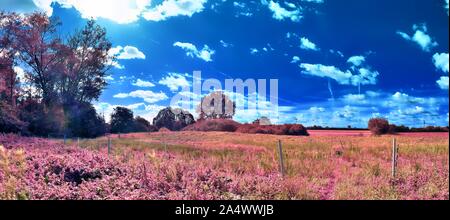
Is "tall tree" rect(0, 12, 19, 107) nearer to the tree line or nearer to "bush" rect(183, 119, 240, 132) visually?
the tree line

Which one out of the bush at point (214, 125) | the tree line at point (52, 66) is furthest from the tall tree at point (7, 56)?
the bush at point (214, 125)

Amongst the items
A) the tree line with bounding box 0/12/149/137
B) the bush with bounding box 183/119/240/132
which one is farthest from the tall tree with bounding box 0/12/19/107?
the bush with bounding box 183/119/240/132

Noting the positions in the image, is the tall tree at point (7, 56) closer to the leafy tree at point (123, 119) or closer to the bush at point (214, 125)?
the leafy tree at point (123, 119)

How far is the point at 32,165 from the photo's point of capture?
907cm

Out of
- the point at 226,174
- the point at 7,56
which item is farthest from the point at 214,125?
the point at 7,56

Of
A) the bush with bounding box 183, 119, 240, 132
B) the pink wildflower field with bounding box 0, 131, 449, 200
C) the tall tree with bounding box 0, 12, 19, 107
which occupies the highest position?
the tall tree with bounding box 0, 12, 19, 107

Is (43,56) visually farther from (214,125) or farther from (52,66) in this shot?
(214,125)

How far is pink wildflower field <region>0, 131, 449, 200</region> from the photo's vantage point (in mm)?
7086

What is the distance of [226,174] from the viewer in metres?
9.33

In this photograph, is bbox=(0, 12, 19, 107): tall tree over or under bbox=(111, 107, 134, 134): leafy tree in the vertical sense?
over

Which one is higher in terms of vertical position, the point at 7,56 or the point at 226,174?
the point at 7,56

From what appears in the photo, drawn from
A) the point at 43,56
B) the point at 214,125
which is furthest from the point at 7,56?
the point at 214,125
